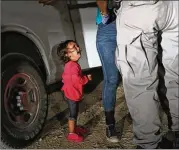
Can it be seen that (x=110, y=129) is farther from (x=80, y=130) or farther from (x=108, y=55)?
(x=108, y=55)

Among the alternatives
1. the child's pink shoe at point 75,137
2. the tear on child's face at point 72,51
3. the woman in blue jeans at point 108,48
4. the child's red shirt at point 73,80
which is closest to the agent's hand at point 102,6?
the woman in blue jeans at point 108,48

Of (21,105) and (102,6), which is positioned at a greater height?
(102,6)

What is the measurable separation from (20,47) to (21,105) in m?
0.56

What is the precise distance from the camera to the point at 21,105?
11.2 ft

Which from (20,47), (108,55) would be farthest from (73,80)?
(20,47)

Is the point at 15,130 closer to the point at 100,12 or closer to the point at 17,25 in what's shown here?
the point at 17,25

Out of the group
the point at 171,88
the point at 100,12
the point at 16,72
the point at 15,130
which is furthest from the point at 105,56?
the point at 15,130

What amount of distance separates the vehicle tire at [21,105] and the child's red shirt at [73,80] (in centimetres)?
31

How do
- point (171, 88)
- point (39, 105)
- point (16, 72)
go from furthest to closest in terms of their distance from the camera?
1. point (39, 105)
2. point (16, 72)
3. point (171, 88)

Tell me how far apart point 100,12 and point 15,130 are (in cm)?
130

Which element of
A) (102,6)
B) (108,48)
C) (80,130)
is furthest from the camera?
(80,130)

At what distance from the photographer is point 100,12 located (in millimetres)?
3080

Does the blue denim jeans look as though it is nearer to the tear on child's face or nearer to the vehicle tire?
the tear on child's face

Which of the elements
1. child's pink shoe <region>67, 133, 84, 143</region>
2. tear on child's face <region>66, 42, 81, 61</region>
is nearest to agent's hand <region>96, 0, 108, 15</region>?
tear on child's face <region>66, 42, 81, 61</region>
